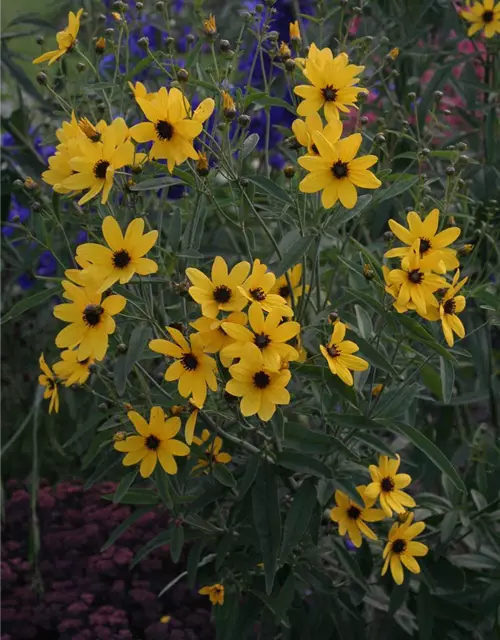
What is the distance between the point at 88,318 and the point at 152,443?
7.6 inches

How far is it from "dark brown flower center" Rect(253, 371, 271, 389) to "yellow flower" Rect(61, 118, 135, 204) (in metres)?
0.25

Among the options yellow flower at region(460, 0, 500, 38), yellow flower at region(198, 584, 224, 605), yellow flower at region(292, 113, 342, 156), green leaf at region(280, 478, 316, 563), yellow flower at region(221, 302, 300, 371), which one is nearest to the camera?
yellow flower at region(221, 302, 300, 371)

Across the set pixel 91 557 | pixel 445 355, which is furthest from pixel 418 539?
pixel 91 557

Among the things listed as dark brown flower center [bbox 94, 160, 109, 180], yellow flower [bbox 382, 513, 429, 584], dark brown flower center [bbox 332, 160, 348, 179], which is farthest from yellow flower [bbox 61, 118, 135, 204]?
yellow flower [bbox 382, 513, 429, 584]

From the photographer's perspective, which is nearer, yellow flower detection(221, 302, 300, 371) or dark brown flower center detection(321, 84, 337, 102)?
yellow flower detection(221, 302, 300, 371)

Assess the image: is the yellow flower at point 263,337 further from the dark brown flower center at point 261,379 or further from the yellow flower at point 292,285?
the yellow flower at point 292,285

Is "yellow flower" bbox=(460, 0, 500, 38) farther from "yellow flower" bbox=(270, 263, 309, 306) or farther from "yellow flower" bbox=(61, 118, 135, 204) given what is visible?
"yellow flower" bbox=(61, 118, 135, 204)

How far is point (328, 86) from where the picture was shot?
108cm

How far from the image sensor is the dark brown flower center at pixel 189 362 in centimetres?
101

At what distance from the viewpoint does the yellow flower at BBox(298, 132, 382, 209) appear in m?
1.00

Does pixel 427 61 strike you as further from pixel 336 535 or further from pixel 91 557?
pixel 91 557

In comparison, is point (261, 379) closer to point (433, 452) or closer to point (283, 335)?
point (283, 335)

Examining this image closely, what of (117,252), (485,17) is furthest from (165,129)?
(485,17)

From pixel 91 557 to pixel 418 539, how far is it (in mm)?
558
